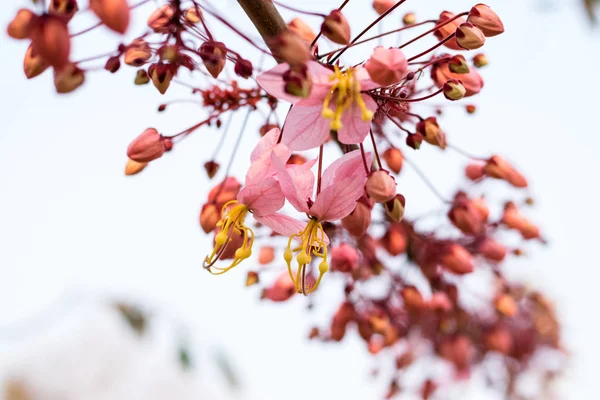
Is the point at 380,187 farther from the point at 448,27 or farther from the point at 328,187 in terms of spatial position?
the point at 448,27

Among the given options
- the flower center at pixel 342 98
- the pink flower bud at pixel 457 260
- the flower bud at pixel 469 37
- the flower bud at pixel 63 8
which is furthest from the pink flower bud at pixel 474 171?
the flower bud at pixel 63 8

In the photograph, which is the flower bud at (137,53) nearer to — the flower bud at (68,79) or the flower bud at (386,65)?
the flower bud at (68,79)

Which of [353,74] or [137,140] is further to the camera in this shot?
[137,140]

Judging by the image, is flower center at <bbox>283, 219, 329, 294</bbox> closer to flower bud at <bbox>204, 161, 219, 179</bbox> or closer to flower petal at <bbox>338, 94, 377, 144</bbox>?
flower petal at <bbox>338, 94, 377, 144</bbox>

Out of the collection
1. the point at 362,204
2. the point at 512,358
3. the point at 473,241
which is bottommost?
the point at 512,358

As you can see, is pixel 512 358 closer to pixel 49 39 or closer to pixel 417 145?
pixel 417 145

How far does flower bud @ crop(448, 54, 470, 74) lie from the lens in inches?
25.7

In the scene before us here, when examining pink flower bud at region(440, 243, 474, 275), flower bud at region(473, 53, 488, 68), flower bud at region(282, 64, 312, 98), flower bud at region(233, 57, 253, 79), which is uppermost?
flower bud at region(282, 64, 312, 98)

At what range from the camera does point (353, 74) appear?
582mm

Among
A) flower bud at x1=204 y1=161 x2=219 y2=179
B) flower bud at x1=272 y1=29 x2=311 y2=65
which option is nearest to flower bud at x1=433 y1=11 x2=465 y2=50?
flower bud at x1=272 y1=29 x2=311 y2=65

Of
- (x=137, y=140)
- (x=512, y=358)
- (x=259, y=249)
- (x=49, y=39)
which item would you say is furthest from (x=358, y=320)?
(x=512, y=358)

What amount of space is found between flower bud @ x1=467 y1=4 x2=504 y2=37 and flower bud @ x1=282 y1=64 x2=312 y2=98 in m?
0.25

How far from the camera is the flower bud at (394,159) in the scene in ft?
2.91

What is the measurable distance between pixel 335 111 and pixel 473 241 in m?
0.65
